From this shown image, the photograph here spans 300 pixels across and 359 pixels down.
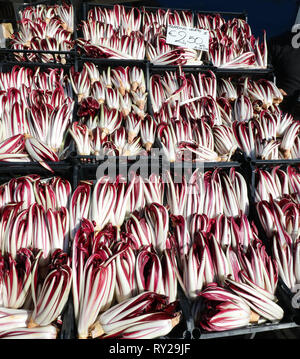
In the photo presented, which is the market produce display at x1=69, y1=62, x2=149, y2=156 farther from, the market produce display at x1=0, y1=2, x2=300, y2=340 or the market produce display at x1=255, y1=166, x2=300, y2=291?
the market produce display at x1=255, y1=166, x2=300, y2=291

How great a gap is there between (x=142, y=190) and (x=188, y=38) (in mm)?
1760

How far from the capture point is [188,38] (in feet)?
8.74

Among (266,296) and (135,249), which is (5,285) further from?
(266,296)

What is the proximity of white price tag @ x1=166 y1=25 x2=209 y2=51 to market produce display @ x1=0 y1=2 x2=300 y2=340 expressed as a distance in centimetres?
8

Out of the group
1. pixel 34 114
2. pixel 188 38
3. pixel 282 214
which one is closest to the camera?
pixel 282 214

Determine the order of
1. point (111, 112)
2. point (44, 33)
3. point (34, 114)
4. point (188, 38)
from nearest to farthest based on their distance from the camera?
1. point (34, 114)
2. point (111, 112)
3. point (188, 38)
4. point (44, 33)

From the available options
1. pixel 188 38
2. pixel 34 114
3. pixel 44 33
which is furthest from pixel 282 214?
pixel 44 33

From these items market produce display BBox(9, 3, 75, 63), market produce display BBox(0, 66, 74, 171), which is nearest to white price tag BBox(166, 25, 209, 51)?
market produce display BBox(9, 3, 75, 63)

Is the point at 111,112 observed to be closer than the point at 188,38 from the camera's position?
Yes

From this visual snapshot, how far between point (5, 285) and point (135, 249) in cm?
63

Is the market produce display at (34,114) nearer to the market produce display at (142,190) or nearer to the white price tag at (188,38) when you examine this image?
the market produce display at (142,190)

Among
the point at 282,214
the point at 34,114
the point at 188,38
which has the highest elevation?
the point at 188,38

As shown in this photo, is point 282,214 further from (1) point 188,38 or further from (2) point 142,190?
(1) point 188,38

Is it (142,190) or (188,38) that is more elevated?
(188,38)
